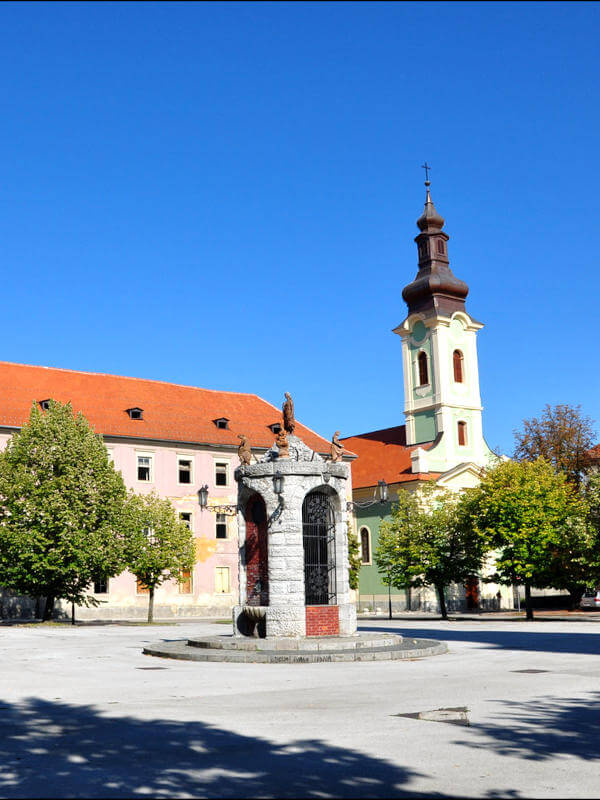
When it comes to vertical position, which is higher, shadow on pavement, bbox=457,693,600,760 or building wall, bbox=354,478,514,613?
building wall, bbox=354,478,514,613

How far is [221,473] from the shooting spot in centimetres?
5600

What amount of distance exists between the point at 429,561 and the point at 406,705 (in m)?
33.7

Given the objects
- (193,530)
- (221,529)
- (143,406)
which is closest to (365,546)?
(221,529)

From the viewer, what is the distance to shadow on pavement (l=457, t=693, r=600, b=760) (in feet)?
28.6

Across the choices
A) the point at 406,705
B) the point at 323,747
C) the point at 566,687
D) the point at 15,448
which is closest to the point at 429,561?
the point at 15,448

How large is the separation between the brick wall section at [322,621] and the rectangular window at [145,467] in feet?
105

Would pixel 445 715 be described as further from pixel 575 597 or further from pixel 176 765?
pixel 575 597

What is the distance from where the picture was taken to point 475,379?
224 feet

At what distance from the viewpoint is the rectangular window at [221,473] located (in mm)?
55750

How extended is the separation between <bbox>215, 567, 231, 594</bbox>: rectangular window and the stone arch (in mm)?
32087

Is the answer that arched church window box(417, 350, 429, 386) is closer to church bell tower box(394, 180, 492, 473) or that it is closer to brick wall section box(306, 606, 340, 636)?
church bell tower box(394, 180, 492, 473)

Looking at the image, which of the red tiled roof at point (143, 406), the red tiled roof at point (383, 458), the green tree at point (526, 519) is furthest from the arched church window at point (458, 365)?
the green tree at point (526, 519)

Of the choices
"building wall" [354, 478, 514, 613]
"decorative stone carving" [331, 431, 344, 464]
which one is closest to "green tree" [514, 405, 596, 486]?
"building wall" [354, 478, 514, 613]

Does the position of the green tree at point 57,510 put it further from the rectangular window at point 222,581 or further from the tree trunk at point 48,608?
the rectangular window at point 222,581
